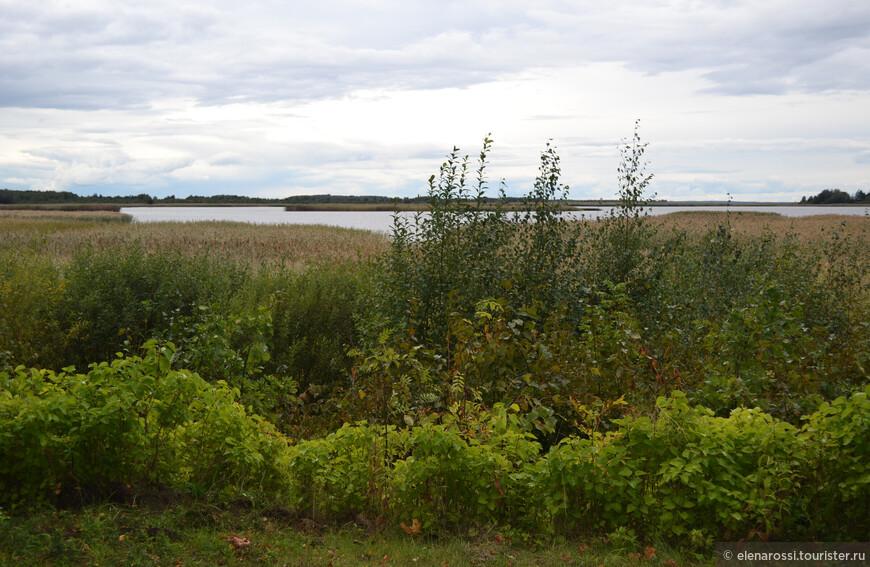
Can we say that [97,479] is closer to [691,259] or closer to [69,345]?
[69,345]

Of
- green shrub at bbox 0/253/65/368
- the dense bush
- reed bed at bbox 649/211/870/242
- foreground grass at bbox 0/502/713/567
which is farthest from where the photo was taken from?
reed bed at bbox 649/211/870/242

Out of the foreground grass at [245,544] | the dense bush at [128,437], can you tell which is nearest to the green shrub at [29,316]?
the dense bush at [128,437]

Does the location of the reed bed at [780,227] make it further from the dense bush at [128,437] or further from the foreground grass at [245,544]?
the dense bush at [128,437]

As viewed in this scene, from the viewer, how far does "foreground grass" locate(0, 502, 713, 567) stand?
446 cm

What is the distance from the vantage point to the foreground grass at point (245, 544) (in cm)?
446

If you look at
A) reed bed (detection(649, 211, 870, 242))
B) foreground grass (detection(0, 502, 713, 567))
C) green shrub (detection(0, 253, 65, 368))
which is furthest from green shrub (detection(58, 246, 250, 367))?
reed bed (detection(649, 211, 870, 242))

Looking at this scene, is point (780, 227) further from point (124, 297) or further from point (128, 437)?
point (128, 437)

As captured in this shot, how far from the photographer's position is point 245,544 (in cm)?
468

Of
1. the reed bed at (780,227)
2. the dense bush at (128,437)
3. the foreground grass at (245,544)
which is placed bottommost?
the foreground grass at (245,544)

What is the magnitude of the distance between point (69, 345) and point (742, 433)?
1052 cm

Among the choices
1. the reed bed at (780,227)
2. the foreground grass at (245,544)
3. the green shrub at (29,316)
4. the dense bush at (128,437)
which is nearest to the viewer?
the foreground grass at (245,544)

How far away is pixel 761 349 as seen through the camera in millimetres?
6527

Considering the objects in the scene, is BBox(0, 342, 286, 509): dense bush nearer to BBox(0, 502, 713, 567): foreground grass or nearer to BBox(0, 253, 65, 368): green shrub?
BBox(0, 502, 713, 567): foreground grass

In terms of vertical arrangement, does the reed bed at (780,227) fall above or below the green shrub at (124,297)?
above
